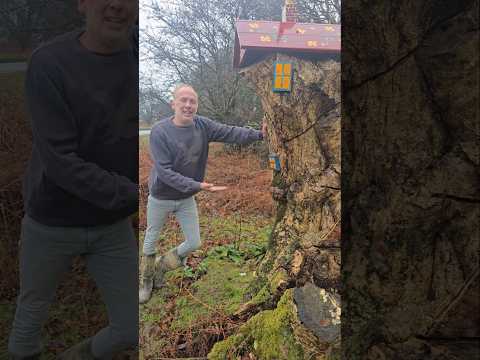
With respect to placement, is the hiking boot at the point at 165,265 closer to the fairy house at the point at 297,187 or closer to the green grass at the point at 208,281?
the green grass at the point at 208,281

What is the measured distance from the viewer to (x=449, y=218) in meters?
2.53

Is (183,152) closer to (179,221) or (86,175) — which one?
(179,221)

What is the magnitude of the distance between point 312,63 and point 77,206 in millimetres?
1382

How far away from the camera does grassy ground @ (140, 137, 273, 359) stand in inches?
106

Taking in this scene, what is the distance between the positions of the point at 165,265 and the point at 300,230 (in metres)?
0.73

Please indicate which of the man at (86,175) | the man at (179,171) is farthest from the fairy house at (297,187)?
the man at (86,175)

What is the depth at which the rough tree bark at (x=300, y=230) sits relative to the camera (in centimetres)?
266

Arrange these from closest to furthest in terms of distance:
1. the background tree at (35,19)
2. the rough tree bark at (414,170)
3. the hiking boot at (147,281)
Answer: the rough tree bark at (414,170) → the background tree at (35,19) → the hiking boot at (147,281)

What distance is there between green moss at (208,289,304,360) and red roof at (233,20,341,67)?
4.10 ft

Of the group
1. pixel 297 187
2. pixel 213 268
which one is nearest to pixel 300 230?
pixel 297 187

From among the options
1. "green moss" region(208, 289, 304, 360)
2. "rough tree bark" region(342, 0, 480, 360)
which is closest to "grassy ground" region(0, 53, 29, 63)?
"rough tree bark" region(342, 0, 480, 360)

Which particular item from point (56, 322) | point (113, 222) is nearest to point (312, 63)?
point (113, 222)

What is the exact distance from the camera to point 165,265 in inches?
107

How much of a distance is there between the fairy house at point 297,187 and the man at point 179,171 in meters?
0.23
